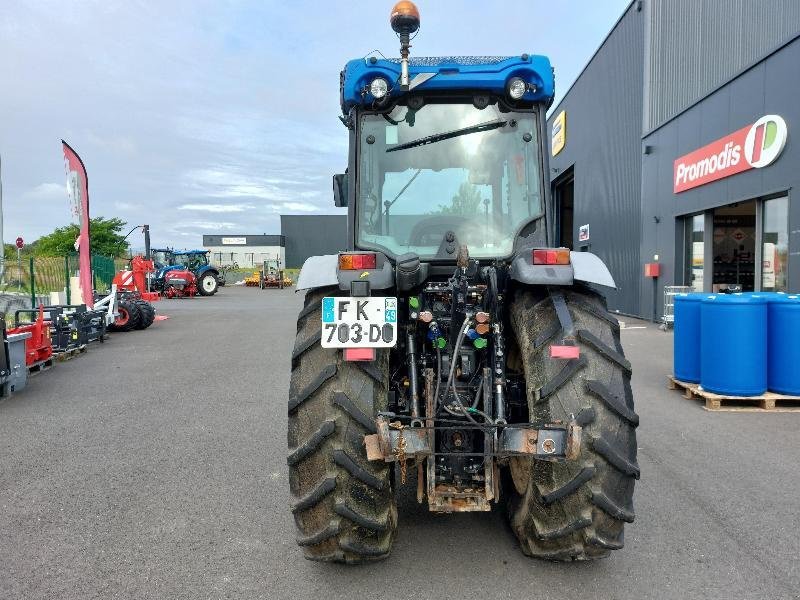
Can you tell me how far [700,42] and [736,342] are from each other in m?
10.9

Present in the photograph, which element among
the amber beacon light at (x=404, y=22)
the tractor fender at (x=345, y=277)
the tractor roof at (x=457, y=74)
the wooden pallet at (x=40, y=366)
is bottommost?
the wooden pallet at (x=40, y=366)

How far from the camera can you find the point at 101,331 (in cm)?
1311

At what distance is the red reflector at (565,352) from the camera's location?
9.09 feet

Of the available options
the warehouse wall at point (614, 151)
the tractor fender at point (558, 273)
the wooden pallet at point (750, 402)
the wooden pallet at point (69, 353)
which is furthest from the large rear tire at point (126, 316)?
the tractor fender at point (558, 273)

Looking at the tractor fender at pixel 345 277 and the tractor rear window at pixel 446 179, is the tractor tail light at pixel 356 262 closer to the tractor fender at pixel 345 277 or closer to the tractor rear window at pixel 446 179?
the tractor fender at pixel 345 277

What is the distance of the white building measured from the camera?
2835 inches

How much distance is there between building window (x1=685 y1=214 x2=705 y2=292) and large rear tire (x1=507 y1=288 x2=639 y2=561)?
13.0 meters

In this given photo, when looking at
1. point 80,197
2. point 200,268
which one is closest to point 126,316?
point 80,197

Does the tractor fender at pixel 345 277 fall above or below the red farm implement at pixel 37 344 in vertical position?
above

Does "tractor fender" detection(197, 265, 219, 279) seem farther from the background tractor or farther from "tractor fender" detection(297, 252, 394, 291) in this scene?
"tractor fender" detection(297, 252, 394, 291)

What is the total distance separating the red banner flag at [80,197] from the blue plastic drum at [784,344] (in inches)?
499

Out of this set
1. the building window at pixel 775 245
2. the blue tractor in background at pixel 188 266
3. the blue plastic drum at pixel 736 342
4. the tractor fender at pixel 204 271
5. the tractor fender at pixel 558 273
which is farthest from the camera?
the tractor fender at pixel 204 271

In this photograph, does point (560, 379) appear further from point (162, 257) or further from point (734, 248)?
point (162, 257)

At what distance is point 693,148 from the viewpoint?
14.0 meters
